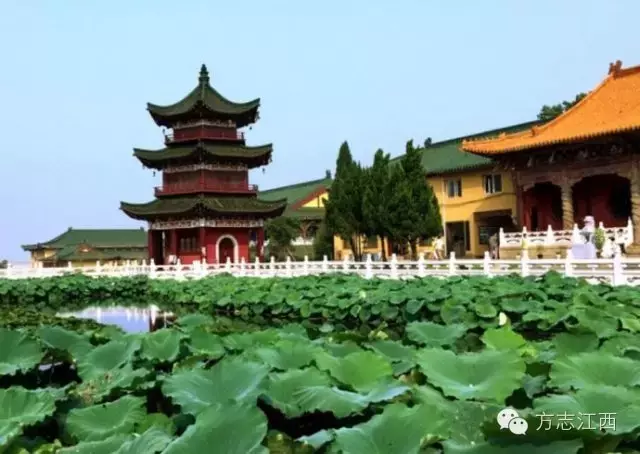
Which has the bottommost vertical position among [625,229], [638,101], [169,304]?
[169,304]

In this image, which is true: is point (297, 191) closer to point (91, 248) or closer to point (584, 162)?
point (91, 248)

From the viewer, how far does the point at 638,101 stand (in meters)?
25.4

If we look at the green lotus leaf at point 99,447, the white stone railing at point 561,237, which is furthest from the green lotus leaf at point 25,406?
the white stone railing at point 561,237

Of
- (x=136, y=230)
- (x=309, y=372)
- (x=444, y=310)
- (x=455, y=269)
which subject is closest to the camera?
(x=309, y=372)

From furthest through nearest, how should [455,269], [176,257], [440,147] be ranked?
[440,147]
[176,257]
[455,269]

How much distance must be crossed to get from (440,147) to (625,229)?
642 inches

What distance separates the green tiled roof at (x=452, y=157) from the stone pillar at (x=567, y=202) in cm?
517

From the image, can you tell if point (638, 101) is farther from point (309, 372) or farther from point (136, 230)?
point (136, 230)

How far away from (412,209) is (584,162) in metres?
6.37

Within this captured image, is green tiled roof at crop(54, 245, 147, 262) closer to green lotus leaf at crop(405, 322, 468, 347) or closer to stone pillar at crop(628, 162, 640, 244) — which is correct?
stone pillar at crop(628, 162, 640, 244)

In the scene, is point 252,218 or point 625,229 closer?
point 625,229

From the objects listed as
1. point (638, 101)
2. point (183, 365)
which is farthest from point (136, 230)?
point (183, 365)

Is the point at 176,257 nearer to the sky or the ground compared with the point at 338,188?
nearer to the ground

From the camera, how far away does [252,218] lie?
1412 inches
